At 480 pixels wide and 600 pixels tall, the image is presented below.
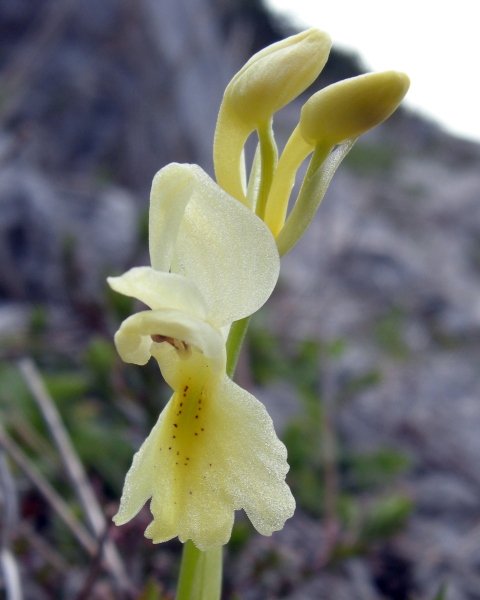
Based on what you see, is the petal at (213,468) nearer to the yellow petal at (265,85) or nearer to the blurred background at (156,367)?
the blurred background at (156,367)

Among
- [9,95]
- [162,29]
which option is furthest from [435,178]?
[9,95]

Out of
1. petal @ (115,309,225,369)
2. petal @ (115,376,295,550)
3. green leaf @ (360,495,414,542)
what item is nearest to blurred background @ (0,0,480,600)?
green leaf @ (360,495,414,542)

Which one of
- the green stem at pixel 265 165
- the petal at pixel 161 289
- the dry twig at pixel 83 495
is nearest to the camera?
the petal at pixel 161 289

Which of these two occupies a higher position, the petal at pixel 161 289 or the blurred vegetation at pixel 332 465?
the petal at pixel 161 289

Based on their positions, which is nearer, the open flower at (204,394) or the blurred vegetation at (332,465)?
the open flower at (204,394)

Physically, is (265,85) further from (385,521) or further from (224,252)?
(385,521)

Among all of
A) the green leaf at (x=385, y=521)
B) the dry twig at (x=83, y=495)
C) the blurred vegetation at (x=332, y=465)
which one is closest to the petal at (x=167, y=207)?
the dry twig at (x=83, y=495)
